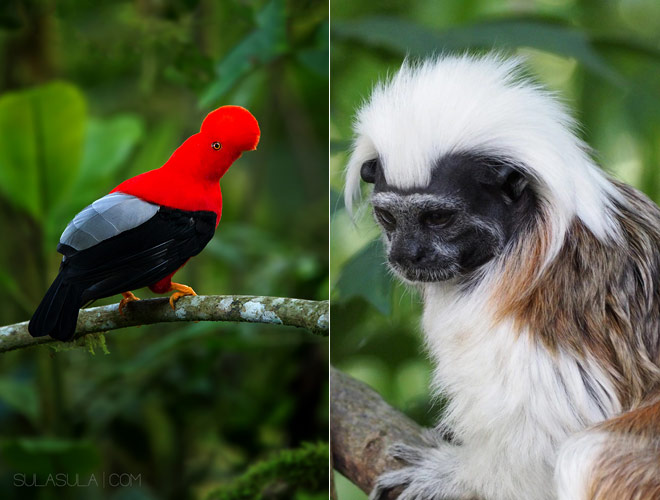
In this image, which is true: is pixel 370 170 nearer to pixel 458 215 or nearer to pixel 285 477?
pixel 458 215

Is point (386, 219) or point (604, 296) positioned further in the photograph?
point (386, 219)

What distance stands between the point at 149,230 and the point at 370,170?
2.00 feet

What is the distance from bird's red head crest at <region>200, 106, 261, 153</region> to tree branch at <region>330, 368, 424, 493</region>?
2.02 ft

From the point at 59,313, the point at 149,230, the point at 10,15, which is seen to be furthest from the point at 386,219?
the point at 10,15

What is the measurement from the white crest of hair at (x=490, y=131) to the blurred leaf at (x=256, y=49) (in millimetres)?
908

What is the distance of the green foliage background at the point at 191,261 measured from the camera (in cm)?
247

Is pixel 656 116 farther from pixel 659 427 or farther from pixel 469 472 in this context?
pixel 469 472

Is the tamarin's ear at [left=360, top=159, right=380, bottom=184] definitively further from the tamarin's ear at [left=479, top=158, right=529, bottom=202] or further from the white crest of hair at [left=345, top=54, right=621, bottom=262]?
the tamarin's ear at [left=479, top=158, right=529, bottom=202]

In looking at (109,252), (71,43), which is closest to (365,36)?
(109,252)

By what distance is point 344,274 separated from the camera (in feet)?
5.28

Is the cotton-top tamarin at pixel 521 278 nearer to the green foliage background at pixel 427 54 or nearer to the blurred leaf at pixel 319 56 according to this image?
the green foliage background at pixel 427 54

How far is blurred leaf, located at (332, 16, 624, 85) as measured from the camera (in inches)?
45.8

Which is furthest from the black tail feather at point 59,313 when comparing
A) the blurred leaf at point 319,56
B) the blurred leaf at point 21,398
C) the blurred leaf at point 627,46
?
the blurred leaf at point 627,46

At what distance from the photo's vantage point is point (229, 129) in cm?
174
